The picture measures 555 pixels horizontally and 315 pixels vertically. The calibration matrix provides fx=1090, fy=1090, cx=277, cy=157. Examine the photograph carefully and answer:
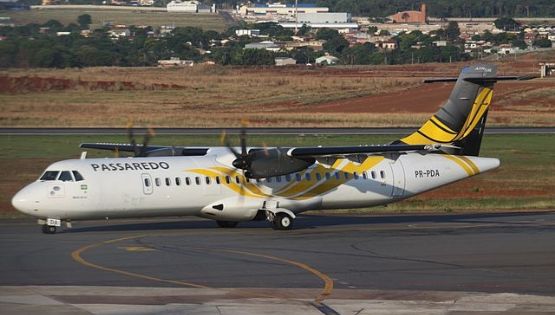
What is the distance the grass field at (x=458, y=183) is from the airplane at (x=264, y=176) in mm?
4753

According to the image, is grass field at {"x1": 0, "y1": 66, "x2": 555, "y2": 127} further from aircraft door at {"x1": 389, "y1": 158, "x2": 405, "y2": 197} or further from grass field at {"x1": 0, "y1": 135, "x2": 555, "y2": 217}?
aircraft door at {"x1": 389, "y1": 158, "x2": 405, "y2": 197}

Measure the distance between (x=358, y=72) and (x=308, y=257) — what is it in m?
104

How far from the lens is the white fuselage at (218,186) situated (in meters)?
29.9

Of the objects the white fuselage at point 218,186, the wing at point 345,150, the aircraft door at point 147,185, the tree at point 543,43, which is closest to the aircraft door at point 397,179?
the white fuselage at point 218,186

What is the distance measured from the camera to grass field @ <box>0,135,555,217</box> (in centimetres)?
4044

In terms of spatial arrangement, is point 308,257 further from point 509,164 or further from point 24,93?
point 24,93

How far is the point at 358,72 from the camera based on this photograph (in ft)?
425

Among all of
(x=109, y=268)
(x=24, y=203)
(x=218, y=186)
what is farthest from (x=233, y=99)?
(x=109, y=268)

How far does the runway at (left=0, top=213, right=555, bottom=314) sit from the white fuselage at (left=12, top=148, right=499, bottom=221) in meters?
0.76

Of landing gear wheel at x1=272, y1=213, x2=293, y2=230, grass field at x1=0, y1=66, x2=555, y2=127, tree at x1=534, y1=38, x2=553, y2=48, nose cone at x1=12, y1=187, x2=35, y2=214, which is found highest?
nose cone at x1=12, y1=187, x2=35, y2=214

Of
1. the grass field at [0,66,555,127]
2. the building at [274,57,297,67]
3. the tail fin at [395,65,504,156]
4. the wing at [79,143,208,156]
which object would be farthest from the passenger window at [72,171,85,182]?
the building at [274,57,297,67]

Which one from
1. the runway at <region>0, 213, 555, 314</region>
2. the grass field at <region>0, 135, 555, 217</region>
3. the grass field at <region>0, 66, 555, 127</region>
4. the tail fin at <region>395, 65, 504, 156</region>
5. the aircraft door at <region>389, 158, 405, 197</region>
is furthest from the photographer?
the grass field at <region>0, 66, 555, 127</region>

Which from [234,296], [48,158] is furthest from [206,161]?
[48,158]

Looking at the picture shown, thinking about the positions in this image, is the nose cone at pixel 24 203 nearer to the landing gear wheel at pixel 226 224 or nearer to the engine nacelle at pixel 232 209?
the engine nacelle at pixel 232 209
